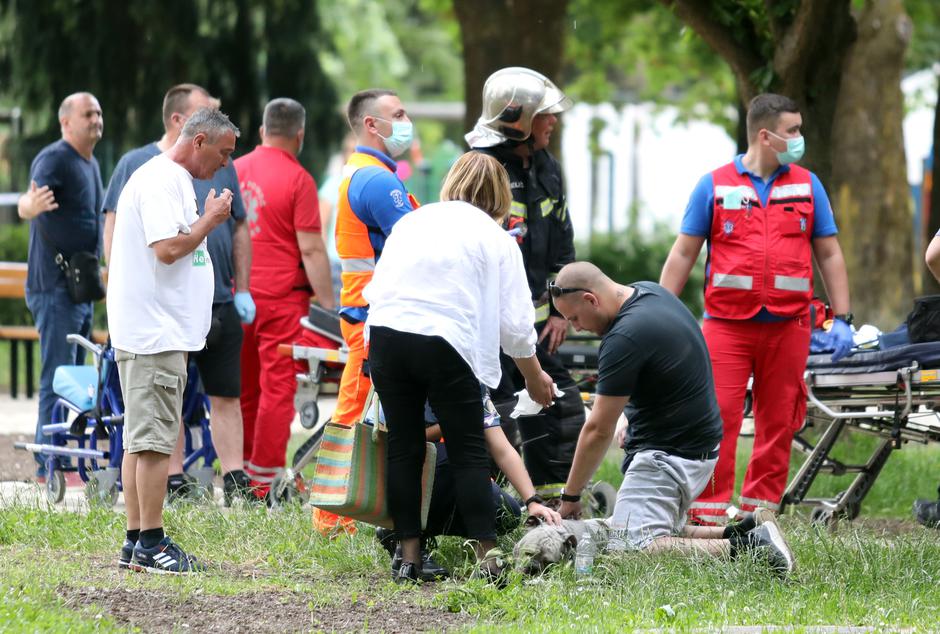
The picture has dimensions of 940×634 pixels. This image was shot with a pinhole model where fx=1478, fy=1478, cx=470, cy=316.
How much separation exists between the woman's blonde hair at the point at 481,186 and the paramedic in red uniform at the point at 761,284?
157 cm

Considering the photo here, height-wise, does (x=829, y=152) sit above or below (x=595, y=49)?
below

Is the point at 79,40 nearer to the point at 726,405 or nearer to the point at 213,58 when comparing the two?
the point at 213,58

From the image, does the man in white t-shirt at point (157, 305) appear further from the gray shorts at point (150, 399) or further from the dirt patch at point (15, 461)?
the dirt patch at point (15, 461)

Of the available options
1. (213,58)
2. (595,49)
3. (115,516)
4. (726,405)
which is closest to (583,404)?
(726,405)

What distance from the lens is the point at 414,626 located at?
17.0 ft

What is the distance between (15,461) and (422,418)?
4.67 m

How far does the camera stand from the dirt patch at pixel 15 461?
351 inches

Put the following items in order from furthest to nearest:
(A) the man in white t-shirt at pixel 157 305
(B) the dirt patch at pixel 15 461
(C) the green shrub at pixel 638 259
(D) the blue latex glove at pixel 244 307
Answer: (C) the green shrub at pixel 638 259
(B) the dirt patch at pixel 15 461
(D) the blue latex glove at pixel 244 307
(A) the man in white t-shirt at pixel 157 305

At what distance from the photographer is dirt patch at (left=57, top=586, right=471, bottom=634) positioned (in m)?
5.16

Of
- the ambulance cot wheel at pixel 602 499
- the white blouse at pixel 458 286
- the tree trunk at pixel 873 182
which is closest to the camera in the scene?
the white blouse at pixel 458 286

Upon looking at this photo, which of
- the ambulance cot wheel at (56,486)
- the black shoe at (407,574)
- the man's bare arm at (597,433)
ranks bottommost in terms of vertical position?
the ambulance cot wheel at (56,486)

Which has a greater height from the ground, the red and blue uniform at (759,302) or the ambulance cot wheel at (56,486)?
the red and blue uniform at (759,302)

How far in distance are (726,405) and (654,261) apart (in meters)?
11.9

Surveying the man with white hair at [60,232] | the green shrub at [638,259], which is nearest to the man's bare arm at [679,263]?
the man with white hair at [60,232]
